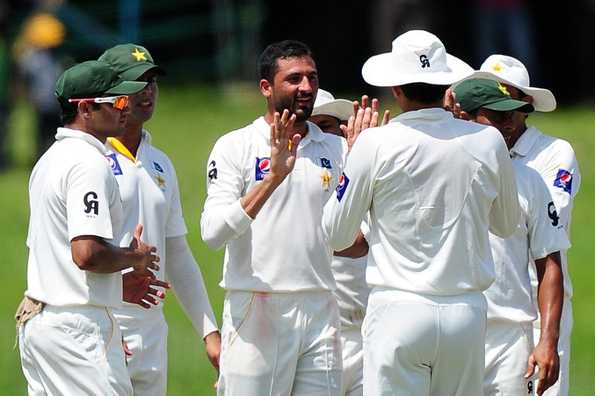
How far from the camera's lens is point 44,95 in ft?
70.7

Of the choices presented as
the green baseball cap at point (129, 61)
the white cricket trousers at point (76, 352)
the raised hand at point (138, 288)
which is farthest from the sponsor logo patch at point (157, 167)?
the white cricket trousers at point (76, 352)

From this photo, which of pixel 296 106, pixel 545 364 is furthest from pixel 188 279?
pixel 545 364

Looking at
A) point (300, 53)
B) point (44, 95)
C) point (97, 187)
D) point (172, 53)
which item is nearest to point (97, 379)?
point (97, 187)

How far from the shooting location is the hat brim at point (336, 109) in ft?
30.8

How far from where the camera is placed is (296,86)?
8.62 meters

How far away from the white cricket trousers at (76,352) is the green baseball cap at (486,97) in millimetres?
2283

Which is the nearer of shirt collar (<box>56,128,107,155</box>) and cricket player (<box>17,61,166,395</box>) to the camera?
cricket player (<box>17,61,166,395</box>)

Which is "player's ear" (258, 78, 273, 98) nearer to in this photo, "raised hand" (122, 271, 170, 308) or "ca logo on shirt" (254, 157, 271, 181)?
"ca logo on shirt" (254, 157, 271, 181)

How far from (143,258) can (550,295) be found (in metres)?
2.17

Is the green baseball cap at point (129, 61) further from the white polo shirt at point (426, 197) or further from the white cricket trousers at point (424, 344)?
the white cricket trousers at point (424, 344)

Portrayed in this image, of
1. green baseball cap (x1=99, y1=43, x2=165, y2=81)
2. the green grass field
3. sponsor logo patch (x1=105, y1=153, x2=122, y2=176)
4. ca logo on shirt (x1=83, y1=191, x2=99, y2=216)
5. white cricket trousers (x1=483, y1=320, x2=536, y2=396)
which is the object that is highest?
green baseball cap (x1=99, y1=43, x2=165, y2=81)

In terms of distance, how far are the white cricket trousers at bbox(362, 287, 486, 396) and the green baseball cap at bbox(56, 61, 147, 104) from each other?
1732mm

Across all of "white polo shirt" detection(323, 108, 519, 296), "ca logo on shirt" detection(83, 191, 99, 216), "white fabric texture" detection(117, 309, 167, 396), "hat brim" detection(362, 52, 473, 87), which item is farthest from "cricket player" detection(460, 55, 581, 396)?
"ca logo on shirt" detection(83, 191, 99, 216)

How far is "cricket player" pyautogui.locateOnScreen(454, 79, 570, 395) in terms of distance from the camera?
8320 mm
